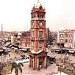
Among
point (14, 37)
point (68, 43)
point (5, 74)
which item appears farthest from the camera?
point (14, 37)

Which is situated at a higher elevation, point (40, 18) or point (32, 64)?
point (40, 18)

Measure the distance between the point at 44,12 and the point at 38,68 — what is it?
470 cm

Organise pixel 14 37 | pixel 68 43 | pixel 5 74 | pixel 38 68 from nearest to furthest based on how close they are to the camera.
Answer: pixel 5 74, pixel 38 68, pixel 68 43, pixel 14 37

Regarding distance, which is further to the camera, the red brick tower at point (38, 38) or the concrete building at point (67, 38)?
the concrete building at point (67, 38)

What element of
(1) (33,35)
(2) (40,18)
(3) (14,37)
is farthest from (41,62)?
(3) (14,37)

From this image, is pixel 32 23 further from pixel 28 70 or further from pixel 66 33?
pixel 66 33

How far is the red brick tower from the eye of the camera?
18.7m

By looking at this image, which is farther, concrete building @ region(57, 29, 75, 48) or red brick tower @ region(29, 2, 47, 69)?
concrete building @ region(57, 29, 75, 48)

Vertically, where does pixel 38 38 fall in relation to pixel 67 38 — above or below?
above

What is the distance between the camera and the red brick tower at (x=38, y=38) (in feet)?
61.4

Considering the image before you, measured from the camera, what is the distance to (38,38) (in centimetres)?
1875

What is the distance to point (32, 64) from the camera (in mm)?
19141

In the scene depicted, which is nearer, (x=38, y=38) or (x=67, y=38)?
(x=38, y=38)

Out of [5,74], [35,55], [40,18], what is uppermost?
[40,18]
